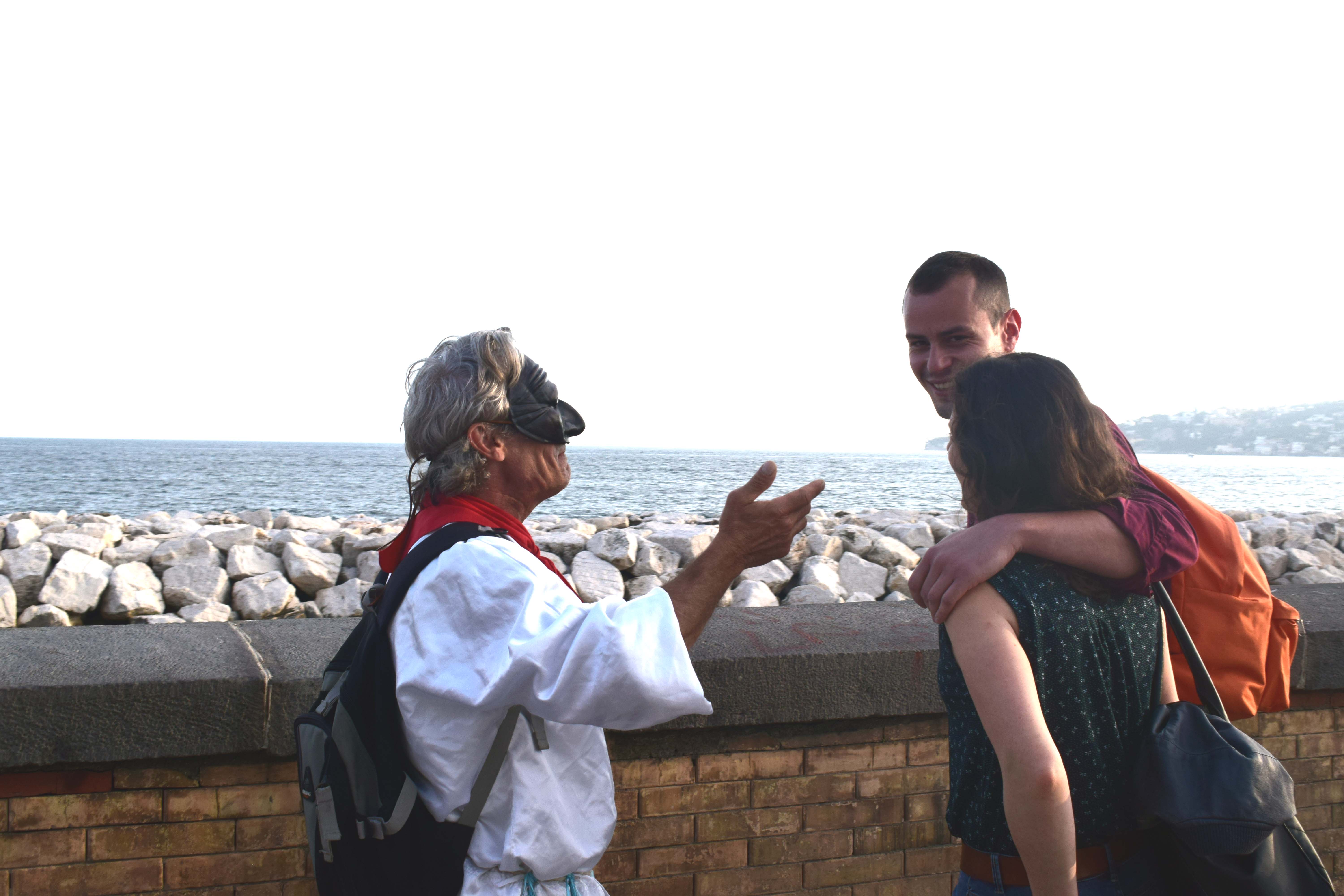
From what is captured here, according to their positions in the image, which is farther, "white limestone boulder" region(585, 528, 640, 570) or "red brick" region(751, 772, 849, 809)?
"white limestone boulder" region(585, 528, 640, 570)

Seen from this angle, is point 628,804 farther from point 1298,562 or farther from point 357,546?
point 1298,562

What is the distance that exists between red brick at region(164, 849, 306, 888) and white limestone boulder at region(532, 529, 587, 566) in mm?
5626

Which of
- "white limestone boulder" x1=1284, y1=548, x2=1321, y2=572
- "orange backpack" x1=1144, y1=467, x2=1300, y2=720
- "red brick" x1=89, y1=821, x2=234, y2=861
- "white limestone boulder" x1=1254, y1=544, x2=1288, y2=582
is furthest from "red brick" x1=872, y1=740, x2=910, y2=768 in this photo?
"white limestone boulder" x1=1284, y1=548, x2=1321, y2=572

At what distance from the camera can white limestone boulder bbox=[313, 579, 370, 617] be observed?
7184mm

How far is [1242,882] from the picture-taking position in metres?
1.57

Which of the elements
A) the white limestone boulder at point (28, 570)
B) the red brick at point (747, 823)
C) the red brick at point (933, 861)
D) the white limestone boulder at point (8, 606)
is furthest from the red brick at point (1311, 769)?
the white limestone boulder at point (28, 570)

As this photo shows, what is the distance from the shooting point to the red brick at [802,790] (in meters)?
2.92

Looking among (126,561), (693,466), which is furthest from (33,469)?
(126,561)

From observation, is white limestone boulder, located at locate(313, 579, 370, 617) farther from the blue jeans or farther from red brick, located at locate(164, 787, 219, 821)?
the blue jeans

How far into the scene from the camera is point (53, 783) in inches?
95.0

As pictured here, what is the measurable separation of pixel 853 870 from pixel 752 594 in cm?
405

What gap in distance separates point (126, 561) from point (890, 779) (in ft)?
23.0

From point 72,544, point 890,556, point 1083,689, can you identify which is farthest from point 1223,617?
point 72,544

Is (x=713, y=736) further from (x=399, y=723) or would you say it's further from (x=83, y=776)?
(x=83, y=776)
